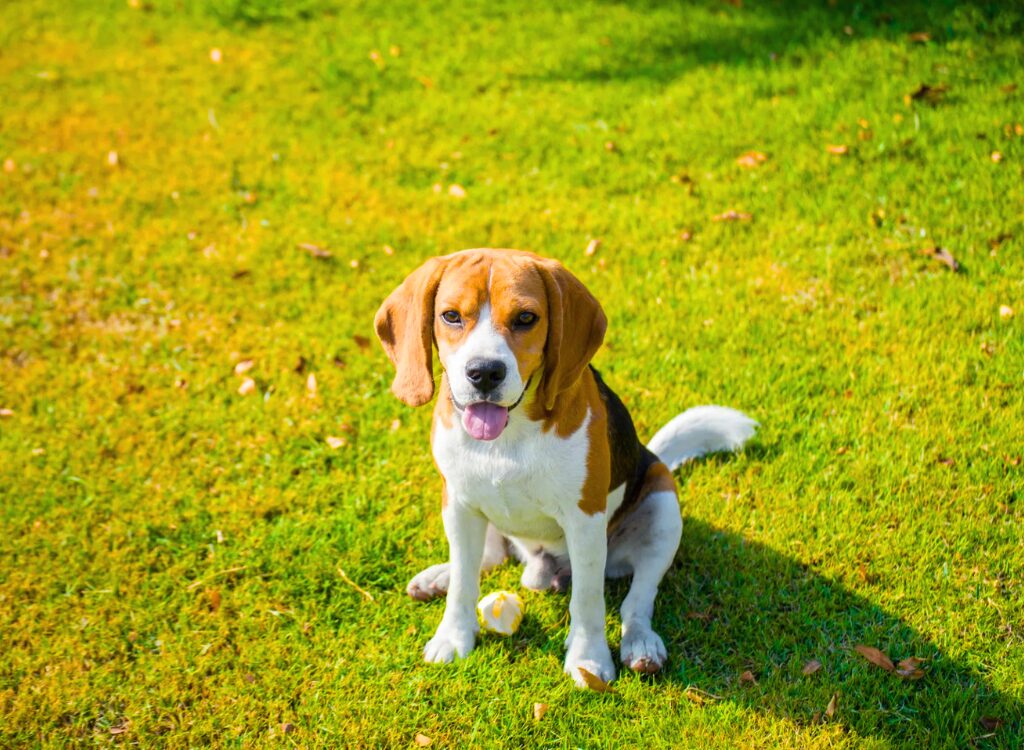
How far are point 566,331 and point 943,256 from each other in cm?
416

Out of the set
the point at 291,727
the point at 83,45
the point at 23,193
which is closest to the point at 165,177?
the point at 23,193

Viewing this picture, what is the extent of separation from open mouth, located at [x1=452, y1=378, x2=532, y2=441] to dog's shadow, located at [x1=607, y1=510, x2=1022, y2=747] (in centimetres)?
146

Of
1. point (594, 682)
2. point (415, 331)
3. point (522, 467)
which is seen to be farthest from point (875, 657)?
point (415, 331)

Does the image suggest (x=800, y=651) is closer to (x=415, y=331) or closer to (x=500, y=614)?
(x=500, y=614)

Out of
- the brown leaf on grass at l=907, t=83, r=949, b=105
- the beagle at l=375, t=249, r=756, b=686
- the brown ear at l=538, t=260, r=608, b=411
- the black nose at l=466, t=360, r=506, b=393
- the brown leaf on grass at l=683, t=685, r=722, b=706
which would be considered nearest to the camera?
the black nose at l=466, t=360, r=506, b=393

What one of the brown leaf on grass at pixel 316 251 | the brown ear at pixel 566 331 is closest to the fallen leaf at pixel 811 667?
the brown ear at pixel 566 331

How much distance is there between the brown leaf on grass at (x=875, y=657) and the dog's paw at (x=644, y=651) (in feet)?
2.85

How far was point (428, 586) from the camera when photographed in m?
4.75

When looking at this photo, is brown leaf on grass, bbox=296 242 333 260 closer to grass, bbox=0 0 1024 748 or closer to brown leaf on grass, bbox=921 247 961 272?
grass, bbox=0 0 1024 748

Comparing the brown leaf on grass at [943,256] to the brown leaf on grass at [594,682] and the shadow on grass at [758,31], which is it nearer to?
the shadow on grass at [758,31]

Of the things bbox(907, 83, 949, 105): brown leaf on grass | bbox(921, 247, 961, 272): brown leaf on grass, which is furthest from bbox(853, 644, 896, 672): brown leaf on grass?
bbox(907, 83, 949, 105): brown leaf on grass

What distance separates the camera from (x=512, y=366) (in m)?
3.54

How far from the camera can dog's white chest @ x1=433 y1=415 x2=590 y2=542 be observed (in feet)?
12.7

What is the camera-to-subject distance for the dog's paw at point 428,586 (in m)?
4.75
